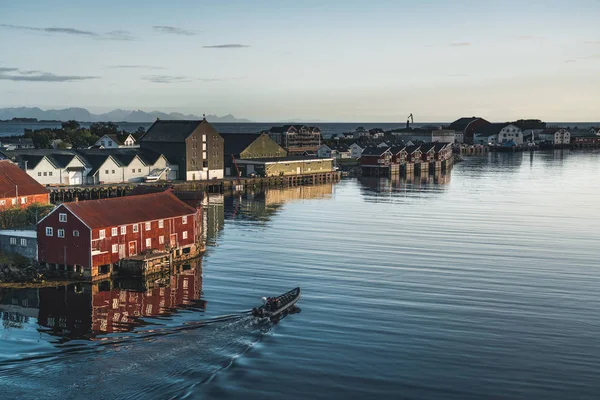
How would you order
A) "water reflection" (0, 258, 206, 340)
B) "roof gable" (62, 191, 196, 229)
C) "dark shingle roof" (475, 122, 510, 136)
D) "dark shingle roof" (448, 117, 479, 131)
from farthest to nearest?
"dark shingle roof" (448, 117, 479, 131) < "dark shingle roof" (475, 122, 510, 136) < "roof gable" (62, 191, 196, 229) < "water reflection" (0, 258, 206, 340)

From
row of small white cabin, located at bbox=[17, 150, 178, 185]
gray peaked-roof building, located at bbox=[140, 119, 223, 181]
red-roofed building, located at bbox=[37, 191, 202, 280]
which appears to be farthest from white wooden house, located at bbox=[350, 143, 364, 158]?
red-roofed building, located at bbox=[37, 191, 202, 280]

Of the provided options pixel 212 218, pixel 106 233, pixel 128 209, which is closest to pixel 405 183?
pixel 212 218

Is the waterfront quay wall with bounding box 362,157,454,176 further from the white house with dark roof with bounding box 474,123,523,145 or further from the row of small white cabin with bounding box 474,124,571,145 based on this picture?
the row of small white cabin with bounding box 474,124,571,145

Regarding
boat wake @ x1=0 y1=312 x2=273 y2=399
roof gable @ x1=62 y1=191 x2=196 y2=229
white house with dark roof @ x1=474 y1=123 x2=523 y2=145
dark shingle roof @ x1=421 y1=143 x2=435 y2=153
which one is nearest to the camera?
boat wake @ x1=0 y1=312 x2=273 y2=399

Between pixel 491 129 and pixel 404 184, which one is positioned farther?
pixel 491 129

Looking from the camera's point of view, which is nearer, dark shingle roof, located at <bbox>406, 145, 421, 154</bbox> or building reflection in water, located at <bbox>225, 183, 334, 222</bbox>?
building reflection in water, located at <bbox>225, 183, 334, 222</bbox>

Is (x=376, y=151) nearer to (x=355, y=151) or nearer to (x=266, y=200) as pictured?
(x=355, y=151)

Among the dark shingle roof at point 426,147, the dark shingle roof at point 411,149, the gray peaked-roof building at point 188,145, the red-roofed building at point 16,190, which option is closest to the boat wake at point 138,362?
the red-roofed building at point 16,190
